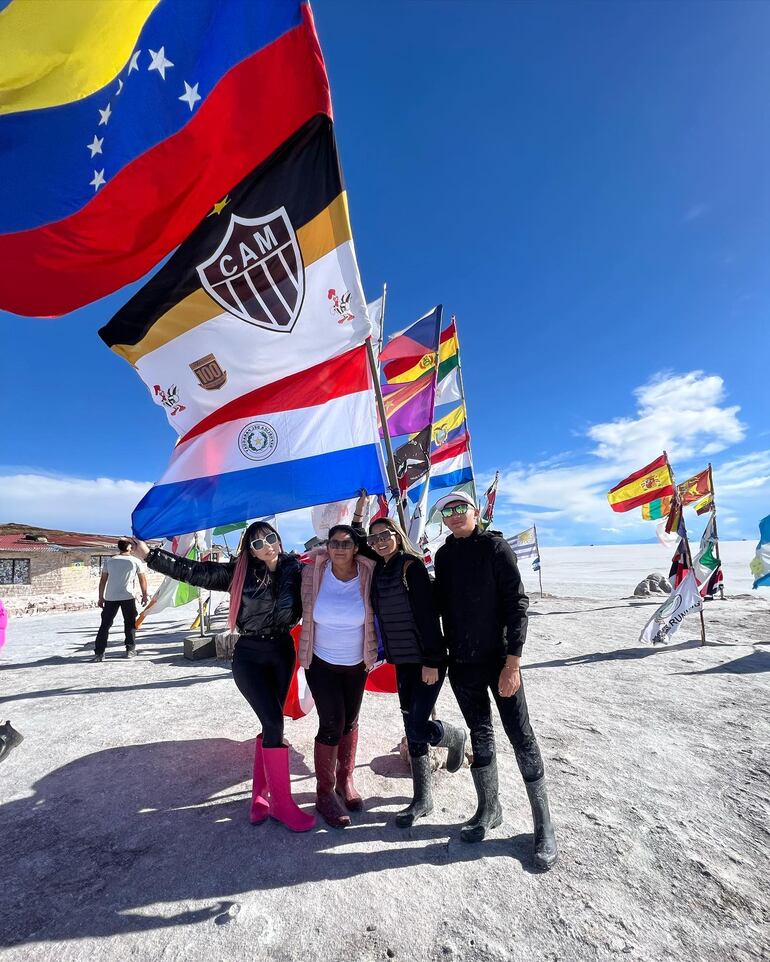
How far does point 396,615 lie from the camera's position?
3248mm

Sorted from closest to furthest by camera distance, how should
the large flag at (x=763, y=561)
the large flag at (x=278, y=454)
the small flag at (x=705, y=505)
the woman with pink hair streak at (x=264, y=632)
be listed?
the woman with pink hair streak at (x=264, y=632) < the large flag at (x=278, y=454) < the large flag at (x=763, y=561) < the small flag at (x=705, y=505)

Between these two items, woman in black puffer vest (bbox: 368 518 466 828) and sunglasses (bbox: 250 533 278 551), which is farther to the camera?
sunglasses (bbox: 250 533 278 551)

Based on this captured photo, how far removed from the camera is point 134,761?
166 inches

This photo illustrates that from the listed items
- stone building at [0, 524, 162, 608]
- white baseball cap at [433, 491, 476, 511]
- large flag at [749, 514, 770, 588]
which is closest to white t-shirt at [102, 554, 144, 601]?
white baseball cap at [433, 491, 476, 511]

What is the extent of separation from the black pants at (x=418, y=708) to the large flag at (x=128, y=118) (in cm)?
444

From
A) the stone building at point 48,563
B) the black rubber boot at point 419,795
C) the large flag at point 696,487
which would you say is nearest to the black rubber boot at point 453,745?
the black rubber boot at point 419,795

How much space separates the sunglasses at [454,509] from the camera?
10.7ft

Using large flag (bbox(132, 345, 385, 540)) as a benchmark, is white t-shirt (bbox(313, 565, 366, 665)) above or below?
below

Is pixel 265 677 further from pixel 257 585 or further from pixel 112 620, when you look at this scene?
pixel 112 620

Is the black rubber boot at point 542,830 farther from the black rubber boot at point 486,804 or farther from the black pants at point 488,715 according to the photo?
the black rubber boot at point 486,804

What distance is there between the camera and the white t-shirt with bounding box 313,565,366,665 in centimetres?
331

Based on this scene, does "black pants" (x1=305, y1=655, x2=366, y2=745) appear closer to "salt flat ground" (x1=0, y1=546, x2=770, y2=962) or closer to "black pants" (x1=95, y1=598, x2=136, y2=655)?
"salt flat ground" (x1=0, y1=546, x2=770, y2=962)

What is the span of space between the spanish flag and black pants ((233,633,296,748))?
11.8m

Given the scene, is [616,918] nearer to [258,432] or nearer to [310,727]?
[310,727]
